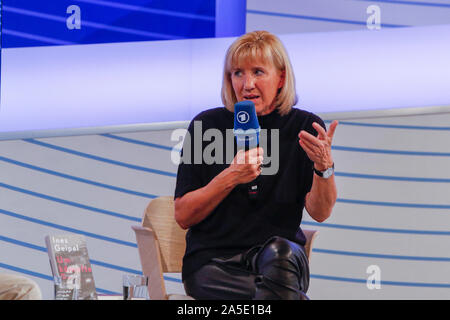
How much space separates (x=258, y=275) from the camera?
2.15 meters

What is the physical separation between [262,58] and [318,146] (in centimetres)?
47

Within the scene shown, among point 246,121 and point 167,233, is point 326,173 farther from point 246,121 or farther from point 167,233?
point 167,233

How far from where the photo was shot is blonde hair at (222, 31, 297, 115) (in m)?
2.48

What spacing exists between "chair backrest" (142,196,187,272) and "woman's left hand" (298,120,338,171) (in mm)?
837

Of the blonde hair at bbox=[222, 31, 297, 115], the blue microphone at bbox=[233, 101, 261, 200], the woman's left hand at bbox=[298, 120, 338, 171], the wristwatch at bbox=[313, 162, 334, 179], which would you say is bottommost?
the wristwatch at bbox=[313, 162, 334, 179]

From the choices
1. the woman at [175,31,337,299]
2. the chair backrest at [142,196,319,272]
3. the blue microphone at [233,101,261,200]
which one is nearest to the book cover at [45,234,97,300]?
the woman at [175,31,337,299]

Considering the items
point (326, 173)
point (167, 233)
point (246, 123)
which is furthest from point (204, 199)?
point (167, 233)

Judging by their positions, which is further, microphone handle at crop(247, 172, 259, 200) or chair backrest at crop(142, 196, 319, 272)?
chair backrest at crop(142, 196, 319, 272)

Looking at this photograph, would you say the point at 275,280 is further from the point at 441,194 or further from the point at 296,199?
the point at 441,194

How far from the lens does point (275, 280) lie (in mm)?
2055

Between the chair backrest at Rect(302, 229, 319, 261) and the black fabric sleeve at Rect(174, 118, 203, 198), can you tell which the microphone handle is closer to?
the black fabric sleeve at Rect(174, 118, 203, 198)

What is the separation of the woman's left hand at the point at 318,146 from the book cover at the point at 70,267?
0.90 meters

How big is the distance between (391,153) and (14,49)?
226 centimetres

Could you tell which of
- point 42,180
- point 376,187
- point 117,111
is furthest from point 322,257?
point 42,180
